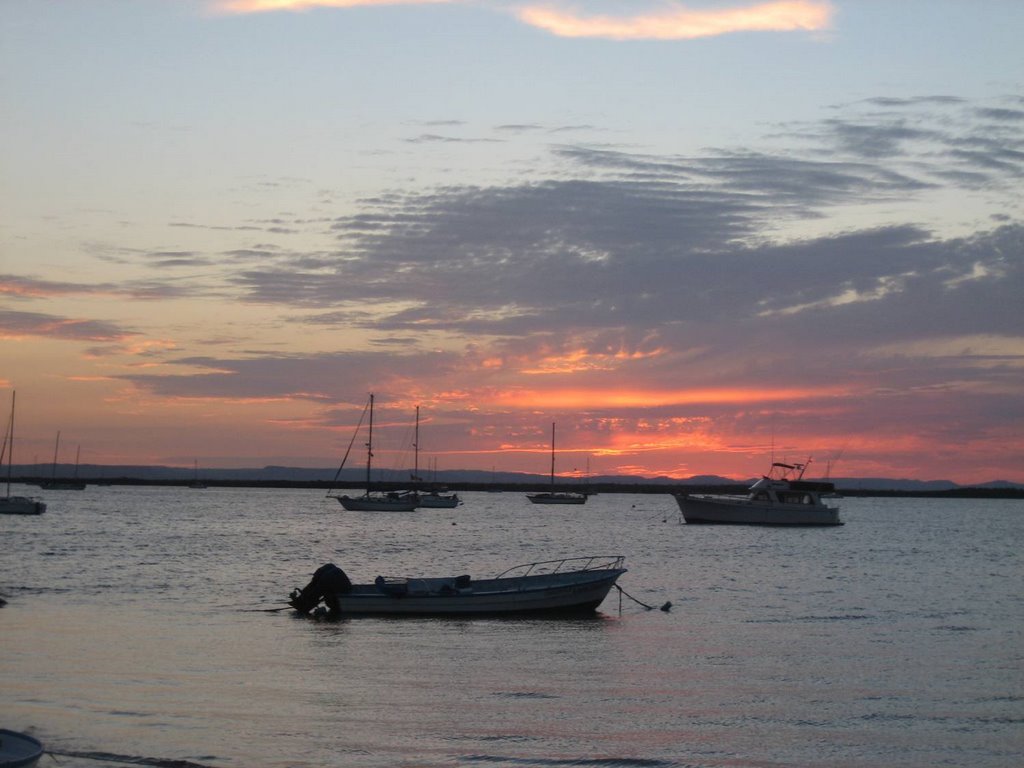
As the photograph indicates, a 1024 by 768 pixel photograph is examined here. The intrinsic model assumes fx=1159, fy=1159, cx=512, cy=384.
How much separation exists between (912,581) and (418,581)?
3118 centimetres

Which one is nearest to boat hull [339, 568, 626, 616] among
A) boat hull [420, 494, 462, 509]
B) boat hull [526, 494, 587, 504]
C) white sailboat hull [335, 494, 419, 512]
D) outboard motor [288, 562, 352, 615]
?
outboard motor [288, 562, 352, 615]

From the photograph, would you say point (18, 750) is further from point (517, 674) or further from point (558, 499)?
point (558, 499)

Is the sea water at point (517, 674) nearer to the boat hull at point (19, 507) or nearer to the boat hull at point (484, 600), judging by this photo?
the boat hull at point (484, 600)

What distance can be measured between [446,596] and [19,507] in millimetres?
82641

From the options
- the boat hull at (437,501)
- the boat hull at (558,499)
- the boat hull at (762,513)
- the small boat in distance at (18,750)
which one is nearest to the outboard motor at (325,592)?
the small boat in distance at (18,750)

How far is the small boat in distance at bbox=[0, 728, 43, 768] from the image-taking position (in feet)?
54.0

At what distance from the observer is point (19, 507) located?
10869 centimetres

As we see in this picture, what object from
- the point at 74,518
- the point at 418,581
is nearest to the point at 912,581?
the point at 418,581

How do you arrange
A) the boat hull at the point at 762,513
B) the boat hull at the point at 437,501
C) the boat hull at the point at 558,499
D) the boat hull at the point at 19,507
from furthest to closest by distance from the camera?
1. the boat hull at the point at 558,499
2. the boat hull at the point at 437,501
3. the boat hull at the point at 19,507
4. the boat hull at the point at 762,513

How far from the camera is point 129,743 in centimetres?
2038

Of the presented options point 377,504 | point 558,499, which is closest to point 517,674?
point 377,504

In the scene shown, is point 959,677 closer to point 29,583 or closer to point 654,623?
point 654,623

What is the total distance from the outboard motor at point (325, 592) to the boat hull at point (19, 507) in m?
76.9

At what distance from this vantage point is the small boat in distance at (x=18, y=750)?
1645 cm
